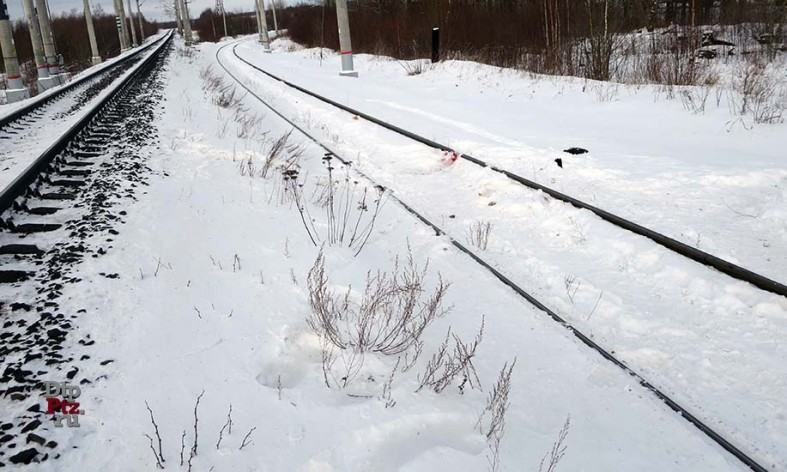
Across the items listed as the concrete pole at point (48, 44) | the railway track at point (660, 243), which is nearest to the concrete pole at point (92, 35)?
the concrete pole at point (48, 44)

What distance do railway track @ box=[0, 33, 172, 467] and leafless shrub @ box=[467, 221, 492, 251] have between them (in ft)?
11.2

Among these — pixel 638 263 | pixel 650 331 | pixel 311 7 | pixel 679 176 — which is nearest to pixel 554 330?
pixel 650 331

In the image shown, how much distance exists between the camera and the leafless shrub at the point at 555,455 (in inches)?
106

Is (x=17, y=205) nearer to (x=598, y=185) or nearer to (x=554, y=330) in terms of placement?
(x=554, y=330)

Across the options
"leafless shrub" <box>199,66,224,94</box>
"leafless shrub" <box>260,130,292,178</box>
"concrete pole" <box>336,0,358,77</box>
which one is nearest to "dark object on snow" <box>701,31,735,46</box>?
"concrete pole" <box>336,0,358,77</box>

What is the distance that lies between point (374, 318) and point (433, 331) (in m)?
Result: 0.48

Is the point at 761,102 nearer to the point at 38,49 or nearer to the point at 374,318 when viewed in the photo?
the point at 374,318

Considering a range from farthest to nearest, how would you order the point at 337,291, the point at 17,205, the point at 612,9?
the point at 612,9
the point at 17,205
the point at 337,291

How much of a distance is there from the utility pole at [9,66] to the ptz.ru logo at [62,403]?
1938 cm

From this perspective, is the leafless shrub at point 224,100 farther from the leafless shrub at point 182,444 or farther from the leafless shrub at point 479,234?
the leafless shrub at point 182,444

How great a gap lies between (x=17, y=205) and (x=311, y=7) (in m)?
45.6

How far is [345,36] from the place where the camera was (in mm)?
20250

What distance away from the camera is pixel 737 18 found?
67.3 ft

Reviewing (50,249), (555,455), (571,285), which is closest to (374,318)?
(555,455)
